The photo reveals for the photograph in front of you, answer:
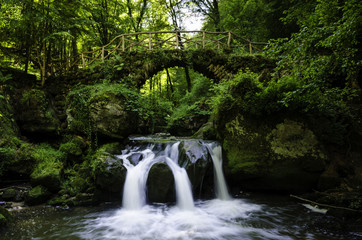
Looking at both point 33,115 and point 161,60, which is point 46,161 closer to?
point 33,115

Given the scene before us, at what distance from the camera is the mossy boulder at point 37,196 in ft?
17.3

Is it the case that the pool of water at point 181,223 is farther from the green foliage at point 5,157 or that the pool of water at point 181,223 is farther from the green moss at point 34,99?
the green moss at point 34,99

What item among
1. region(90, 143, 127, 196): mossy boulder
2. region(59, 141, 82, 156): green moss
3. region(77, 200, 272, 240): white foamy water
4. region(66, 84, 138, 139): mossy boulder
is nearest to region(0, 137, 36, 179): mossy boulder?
region(59, 141, 82, 156): green moss

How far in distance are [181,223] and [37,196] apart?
4.03m

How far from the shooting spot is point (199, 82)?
1484 centimetres

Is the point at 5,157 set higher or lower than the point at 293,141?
lower

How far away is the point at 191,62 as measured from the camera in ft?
36.9

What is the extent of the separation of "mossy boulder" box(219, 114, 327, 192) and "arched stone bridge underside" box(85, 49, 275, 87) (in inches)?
217

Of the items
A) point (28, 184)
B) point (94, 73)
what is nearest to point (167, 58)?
point (94, 73)

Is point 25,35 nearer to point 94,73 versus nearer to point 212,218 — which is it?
point 94,73

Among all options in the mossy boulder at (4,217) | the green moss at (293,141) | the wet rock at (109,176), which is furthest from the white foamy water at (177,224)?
the green moss at (293,141)

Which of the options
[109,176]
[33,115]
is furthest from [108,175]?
[33,115]

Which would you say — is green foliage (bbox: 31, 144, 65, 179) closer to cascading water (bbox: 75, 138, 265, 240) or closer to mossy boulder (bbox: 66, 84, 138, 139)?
mossy boulder (bbox: 66, 84, 138, 139)

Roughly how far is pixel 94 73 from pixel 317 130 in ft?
32.5
